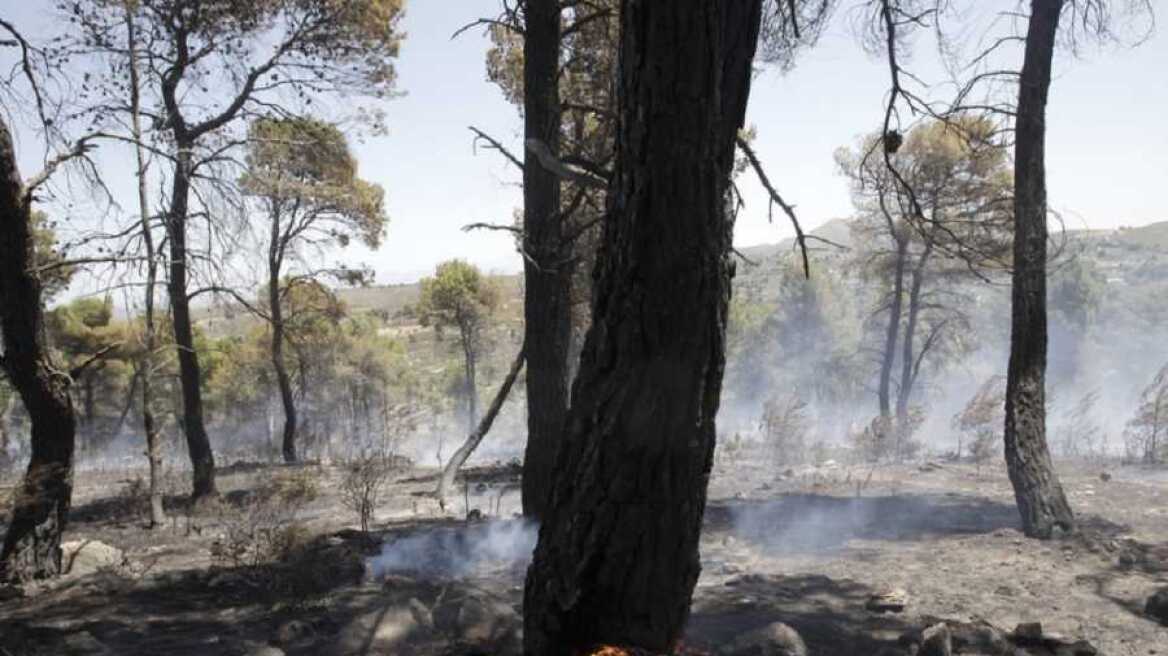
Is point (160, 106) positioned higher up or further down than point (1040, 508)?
higher up

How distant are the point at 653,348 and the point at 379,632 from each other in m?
2.91

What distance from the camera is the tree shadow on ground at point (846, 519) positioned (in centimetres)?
846

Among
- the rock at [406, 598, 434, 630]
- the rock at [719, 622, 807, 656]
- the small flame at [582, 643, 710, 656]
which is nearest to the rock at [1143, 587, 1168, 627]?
the rock at [719, 622, 807, 656]

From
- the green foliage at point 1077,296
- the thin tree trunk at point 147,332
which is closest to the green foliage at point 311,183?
the thin tree trunk at point 147,332

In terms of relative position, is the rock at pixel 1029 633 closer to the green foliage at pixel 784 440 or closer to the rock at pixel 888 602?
the rock at pixel 888 602

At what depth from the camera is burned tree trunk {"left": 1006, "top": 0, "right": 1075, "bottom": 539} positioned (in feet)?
24.8

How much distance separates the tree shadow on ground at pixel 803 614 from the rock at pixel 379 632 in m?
1.67

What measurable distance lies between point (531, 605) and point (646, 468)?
0.73 metres

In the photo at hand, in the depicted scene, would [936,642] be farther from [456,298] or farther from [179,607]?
[456,298]

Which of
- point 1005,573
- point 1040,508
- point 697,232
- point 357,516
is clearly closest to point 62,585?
point 357,516

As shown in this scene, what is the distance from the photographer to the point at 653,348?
98.7 inches

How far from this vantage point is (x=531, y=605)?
2.76 metres

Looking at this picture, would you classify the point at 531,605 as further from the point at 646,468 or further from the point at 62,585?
the point at 62,585

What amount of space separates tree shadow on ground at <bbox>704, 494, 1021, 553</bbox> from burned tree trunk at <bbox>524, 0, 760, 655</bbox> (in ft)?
20.1
